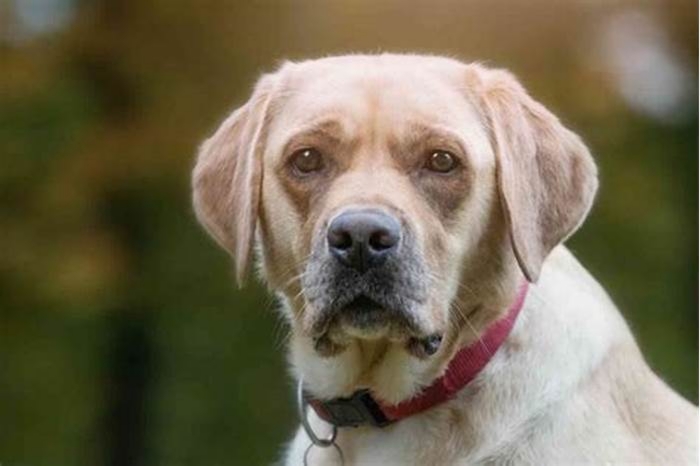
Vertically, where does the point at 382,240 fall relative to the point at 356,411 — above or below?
above

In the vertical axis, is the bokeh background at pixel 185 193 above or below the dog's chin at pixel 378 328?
below

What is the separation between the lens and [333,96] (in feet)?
14.4

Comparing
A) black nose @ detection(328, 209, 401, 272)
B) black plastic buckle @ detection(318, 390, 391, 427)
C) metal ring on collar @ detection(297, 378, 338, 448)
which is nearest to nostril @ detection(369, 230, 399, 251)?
black nose @ detection(328, 209, 401, 272)

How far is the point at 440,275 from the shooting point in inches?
164

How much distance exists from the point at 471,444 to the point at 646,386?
0.54 meters

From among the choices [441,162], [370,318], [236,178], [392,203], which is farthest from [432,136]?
[236,178]

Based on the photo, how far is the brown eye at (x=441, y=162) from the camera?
14.0ft

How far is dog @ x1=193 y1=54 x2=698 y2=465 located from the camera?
416cm

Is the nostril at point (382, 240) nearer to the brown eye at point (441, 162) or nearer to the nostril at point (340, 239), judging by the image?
the nostril at point (340, 239)

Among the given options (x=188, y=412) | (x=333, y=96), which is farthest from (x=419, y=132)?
(x=188, y=412)

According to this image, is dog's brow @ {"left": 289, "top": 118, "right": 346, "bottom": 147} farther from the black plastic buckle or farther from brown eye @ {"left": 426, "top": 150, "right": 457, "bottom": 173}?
the black plastic buckle

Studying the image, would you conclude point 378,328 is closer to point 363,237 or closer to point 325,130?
point 363,237

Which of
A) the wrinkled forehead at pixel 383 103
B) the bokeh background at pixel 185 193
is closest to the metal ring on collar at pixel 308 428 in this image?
the wrinkled forehead at pixel 383 103

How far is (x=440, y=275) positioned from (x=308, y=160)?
0.48 m
